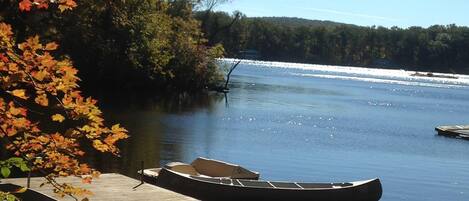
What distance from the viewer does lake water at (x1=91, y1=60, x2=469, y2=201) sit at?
24.2 m

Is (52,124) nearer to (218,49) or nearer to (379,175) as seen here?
(379,175)

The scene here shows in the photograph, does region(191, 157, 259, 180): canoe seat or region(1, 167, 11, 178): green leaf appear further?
region(191, 157, 259, 180): canoe seat

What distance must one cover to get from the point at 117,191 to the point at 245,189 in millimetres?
5035

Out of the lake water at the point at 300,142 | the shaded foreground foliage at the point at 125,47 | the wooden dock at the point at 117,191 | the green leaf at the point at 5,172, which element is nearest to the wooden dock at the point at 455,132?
the lake water at the point at 300,142

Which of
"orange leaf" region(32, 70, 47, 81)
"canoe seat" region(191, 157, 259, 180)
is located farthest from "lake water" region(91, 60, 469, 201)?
"orange leaf" region(32, 70, 47, 81)

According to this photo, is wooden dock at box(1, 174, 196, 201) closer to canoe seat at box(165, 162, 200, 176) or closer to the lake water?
canoe seat at box(165, 162, 200, 176)

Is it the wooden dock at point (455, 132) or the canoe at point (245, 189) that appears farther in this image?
the wooden dock at point (455, 132)

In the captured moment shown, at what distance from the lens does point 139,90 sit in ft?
Result: 171

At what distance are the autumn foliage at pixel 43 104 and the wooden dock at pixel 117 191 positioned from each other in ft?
21.9

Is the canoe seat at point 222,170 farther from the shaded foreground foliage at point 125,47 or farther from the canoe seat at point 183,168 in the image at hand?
the shaded foreground foliage at point 125,47

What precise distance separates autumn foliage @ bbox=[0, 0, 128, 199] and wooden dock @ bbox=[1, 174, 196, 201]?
667 centimetres

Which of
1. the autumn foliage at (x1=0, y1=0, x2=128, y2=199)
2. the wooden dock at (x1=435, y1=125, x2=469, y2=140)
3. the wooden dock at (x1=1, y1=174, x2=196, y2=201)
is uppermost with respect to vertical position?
the autumn foliage at (x1=0, y1=0, x2=128, y2=199)

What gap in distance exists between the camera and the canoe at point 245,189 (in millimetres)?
16453

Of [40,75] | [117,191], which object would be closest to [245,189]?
[117,191]
